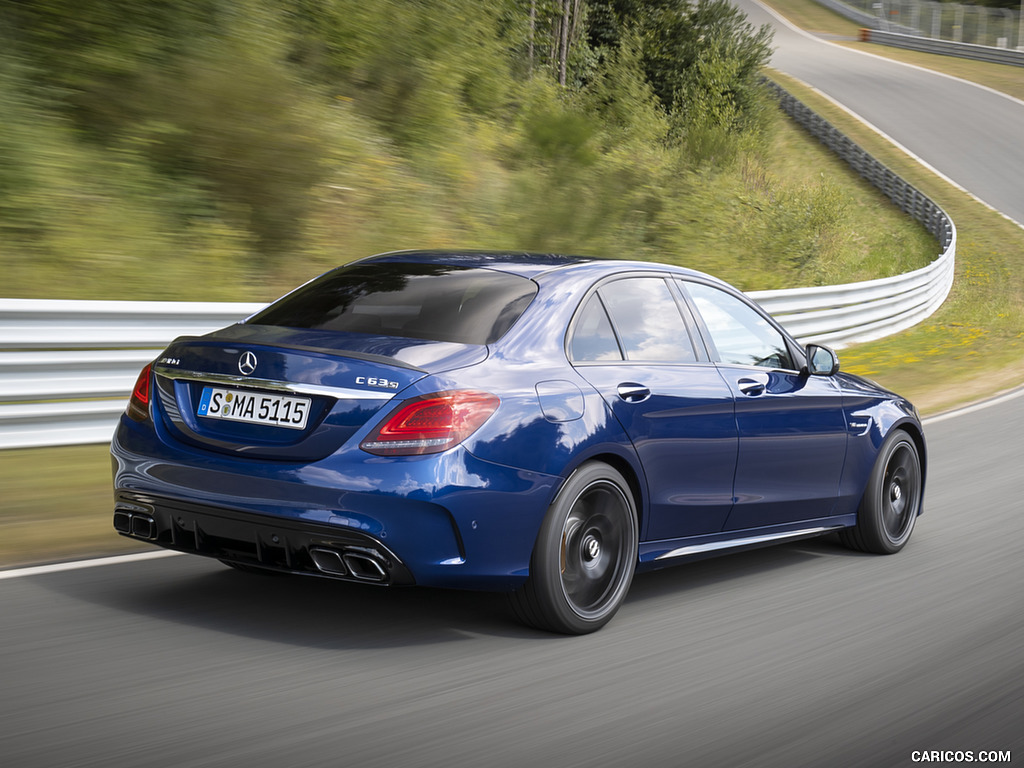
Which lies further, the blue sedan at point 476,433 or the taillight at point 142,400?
the taillight at point 142,400

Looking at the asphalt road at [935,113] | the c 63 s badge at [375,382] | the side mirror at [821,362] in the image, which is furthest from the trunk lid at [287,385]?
the asphalt road at [935,113]

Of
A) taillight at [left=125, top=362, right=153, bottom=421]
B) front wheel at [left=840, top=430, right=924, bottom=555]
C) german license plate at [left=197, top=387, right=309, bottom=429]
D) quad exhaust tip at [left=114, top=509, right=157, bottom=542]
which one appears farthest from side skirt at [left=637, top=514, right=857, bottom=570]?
taillight at [left=125, top=362, right=153, bottom=421]

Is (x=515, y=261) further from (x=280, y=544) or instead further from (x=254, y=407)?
(x=280, y=544)

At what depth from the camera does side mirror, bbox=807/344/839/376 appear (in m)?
6.39

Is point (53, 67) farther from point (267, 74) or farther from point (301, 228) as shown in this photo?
point (301, 228)

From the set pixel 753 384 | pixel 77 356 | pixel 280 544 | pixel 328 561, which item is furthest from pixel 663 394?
pixel 77 356

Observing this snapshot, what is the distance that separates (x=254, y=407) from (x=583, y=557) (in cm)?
143

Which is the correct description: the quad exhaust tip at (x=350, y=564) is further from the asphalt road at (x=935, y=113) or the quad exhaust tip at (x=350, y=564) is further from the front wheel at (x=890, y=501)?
the asphalt road at (x=935, y=113)

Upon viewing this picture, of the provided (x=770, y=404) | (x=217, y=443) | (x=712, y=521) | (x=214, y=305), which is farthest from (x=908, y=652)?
(x=214, y=305)

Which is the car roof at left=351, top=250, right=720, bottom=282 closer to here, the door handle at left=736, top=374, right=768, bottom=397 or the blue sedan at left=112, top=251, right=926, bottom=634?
the blue sedan at left=112, top=251, right=926, bottom=634

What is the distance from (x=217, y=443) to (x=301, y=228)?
365 inches

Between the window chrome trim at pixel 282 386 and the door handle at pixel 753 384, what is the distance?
2075 mm

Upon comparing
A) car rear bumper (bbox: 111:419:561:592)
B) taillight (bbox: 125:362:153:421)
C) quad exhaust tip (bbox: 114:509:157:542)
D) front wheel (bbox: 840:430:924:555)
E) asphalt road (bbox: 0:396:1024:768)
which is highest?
taillight (bbox: 125:362:153:421)

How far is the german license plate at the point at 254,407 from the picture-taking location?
448cm
